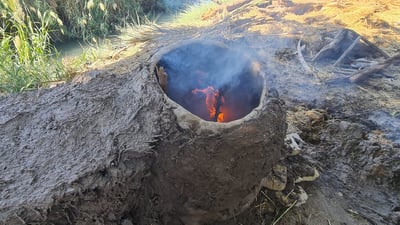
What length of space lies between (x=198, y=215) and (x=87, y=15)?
6.34 metres

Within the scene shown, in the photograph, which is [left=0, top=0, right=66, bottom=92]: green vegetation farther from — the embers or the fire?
the fire

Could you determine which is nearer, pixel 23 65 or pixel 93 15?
pixel 23 65

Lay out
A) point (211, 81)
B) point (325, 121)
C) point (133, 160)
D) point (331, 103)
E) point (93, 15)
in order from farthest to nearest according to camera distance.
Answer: point (93, 15) < point (331, 103) < point (325, 121) < point (211, 81) < point (133, 160)

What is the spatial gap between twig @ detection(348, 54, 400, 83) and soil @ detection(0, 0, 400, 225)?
3.2 inches

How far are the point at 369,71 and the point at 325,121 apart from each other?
130 centimetres

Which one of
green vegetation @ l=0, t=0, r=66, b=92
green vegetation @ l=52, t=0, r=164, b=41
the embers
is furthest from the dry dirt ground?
green vegetation @ l=0, t=0, r=66, b=92

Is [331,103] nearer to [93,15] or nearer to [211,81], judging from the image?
[211,81]

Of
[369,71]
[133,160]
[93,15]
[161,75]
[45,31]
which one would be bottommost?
[93,15]

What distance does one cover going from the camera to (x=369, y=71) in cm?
415

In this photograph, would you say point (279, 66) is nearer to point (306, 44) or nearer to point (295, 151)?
point (306, 44)

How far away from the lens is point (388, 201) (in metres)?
2.63

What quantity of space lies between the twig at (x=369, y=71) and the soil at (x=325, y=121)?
0.08m

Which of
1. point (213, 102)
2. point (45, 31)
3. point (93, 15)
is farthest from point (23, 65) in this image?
point (93, 15)

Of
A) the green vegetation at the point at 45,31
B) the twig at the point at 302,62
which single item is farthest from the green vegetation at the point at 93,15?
the twig at the point at 302,62
